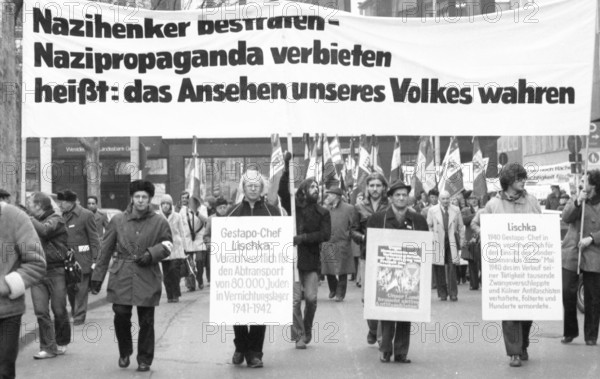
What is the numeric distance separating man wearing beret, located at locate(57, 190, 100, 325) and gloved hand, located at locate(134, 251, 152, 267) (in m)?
3.48

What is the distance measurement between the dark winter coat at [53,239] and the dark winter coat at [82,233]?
2.01 meters

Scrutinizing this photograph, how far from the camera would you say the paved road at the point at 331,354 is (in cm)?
949

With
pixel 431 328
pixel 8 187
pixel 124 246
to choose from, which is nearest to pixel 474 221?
pixel 431 328

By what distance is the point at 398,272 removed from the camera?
399 inches

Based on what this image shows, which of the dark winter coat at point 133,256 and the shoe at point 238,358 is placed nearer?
the dark winter coat at point 133,256

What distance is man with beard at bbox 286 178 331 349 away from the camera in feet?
36.0

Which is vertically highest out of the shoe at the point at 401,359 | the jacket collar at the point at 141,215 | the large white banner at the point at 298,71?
the large white banner at the point at 298,71

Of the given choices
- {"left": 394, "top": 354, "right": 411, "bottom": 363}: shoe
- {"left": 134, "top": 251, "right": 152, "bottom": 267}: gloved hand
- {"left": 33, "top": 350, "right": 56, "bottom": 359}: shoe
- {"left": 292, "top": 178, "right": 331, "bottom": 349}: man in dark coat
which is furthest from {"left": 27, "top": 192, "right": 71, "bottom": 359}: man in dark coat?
{"left": 394, "top": 354, "right": 411, "bottom": 363}: shoe

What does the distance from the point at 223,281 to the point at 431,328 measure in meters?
4.06

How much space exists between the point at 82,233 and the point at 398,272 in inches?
195

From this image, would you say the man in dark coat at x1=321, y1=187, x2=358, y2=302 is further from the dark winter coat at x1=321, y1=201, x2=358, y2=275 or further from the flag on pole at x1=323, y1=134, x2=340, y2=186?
the flag on pole at x1=323, y1=134, x2=340, y2=186

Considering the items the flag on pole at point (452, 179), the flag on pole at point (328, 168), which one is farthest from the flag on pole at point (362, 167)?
the flag on pole at point (452, 179)

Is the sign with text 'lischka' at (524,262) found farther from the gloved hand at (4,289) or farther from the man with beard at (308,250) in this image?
the gloved hand at (4,289)

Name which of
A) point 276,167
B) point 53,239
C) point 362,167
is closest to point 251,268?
point 276,167
